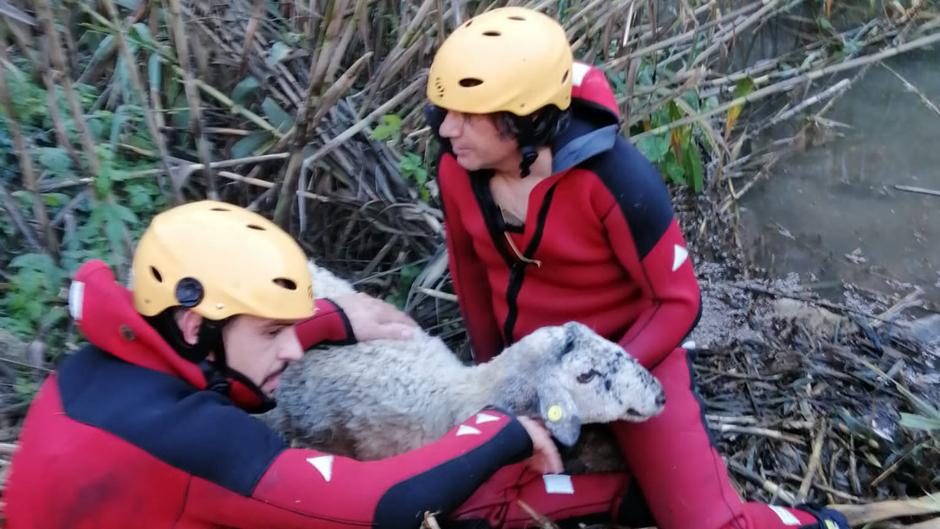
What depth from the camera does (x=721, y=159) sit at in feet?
17.0

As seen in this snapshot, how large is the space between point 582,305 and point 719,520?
33.3 inches

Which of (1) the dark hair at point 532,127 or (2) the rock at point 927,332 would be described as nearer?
(1) the dark hair at point 532,127

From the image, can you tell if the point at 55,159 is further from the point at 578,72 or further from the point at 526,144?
the point at 578,72

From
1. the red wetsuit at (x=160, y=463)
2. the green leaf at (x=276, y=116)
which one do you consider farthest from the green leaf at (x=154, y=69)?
the red wetsuit at (x=160, y=463)

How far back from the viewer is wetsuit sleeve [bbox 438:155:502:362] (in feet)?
10.2

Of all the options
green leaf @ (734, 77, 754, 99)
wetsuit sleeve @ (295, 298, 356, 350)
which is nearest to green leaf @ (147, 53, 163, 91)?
wetsuit sleeve @ (295, 298, 356, 350)

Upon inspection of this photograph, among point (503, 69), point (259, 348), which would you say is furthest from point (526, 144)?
point (259, 348)

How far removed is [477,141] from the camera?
109 inches

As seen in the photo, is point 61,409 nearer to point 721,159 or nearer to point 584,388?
point 584,388

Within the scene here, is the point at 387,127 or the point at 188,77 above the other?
the point at 188,77

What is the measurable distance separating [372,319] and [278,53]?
4.73 feet

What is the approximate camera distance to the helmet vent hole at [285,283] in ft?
7.66

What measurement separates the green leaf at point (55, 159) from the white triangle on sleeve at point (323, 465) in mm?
2023

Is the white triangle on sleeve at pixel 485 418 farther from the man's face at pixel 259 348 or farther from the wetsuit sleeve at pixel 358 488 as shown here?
the man's face at pixel 259 348
